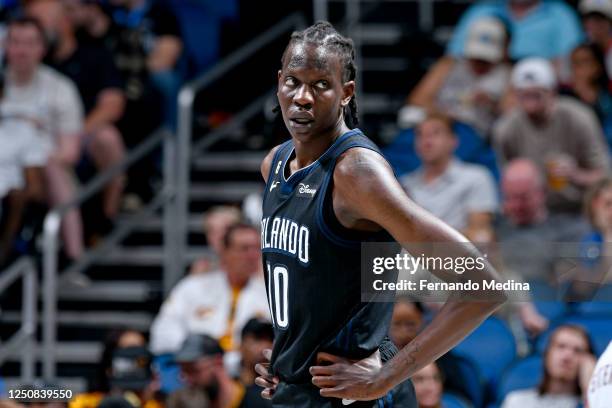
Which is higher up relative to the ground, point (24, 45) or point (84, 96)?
point (24, 45)

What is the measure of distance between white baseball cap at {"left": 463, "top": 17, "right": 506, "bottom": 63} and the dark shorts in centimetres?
554

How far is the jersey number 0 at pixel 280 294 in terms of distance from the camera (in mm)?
4164

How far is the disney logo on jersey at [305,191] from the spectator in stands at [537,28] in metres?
5.81

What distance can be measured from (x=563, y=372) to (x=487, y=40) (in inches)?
138

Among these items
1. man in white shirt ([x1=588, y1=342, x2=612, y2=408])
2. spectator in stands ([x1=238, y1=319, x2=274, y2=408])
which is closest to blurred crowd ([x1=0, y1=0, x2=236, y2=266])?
spectator in stands ([x1=238, y1=319, x2=274, y2=408])

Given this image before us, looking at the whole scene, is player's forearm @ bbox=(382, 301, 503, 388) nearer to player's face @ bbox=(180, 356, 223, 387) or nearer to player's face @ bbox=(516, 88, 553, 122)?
player's face @ bbox=(180, 356, 223, 387)

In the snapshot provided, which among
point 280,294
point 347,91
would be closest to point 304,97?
point 347,91

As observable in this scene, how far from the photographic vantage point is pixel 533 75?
8.70 metres

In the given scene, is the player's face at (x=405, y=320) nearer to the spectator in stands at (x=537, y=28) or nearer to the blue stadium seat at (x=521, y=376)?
the blue stadium seat at (x=521, y=376)

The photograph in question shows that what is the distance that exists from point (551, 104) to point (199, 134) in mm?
3047

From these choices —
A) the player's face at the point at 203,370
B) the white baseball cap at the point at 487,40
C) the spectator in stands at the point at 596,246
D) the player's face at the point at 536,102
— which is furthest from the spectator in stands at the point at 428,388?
the white baseball cap at the point at 487,40

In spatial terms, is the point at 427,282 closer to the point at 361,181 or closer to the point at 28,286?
the point at 361,181

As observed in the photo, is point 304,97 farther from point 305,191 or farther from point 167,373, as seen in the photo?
point 167,373

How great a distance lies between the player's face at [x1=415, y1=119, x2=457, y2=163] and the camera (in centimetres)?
859
